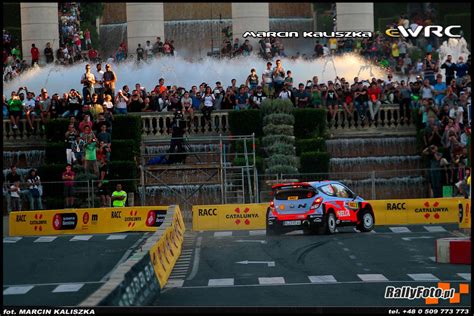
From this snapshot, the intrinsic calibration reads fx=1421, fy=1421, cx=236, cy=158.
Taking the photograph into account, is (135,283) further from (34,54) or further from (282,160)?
(34,54)

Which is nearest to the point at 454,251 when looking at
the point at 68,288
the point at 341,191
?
the point at 68,288

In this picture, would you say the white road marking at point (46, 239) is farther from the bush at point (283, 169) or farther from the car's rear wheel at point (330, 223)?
the bush at point (283, 169)

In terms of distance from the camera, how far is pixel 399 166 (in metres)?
47.8

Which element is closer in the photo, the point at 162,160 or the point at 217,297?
the point at 217,297

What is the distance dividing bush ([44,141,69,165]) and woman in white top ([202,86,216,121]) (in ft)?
17.1

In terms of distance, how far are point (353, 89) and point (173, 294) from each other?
26.1 metres

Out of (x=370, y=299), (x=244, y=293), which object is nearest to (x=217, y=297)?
(x=244, y=293)

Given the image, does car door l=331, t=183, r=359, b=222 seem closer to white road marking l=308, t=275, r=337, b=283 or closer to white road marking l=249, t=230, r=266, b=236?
white road marking l=249, t=230, r=266, b=236

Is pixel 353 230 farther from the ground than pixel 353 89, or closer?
closer

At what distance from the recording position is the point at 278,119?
47688 millimetres

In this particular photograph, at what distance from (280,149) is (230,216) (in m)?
6.68

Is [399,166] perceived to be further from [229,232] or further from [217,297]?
[217,297]

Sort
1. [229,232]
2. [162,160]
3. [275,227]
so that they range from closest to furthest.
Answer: [275,227] < [229,232] < [162,160]

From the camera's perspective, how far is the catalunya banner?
132ft
